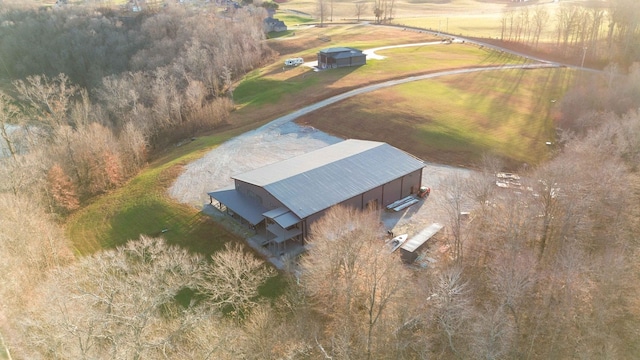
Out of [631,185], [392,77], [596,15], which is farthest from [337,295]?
[596,15]

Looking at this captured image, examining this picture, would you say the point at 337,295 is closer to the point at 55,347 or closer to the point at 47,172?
the point at 55,347

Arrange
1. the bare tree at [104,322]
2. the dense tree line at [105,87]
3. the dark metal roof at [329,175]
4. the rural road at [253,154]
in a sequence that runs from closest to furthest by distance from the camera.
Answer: the bare tree at [104,322] < the dark metal roof at [329,175] < the rural road at [253,154] < the dense tree line at [105,87]

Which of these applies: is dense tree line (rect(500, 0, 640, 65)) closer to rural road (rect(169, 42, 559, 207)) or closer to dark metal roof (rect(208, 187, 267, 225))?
rural road (rect(169, 42, 559, 207))

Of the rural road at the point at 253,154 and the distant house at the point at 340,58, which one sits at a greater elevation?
the distant house at the point at 340,58

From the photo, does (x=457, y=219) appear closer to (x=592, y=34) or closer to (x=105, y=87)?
(x=105, y=87)

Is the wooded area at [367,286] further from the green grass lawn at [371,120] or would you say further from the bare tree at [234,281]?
the green grass lawn at [371,120]

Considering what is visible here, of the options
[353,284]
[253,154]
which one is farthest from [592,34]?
[353,284]

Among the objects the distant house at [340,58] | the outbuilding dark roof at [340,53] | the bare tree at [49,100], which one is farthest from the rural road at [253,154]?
the bare tree at [49,100]
